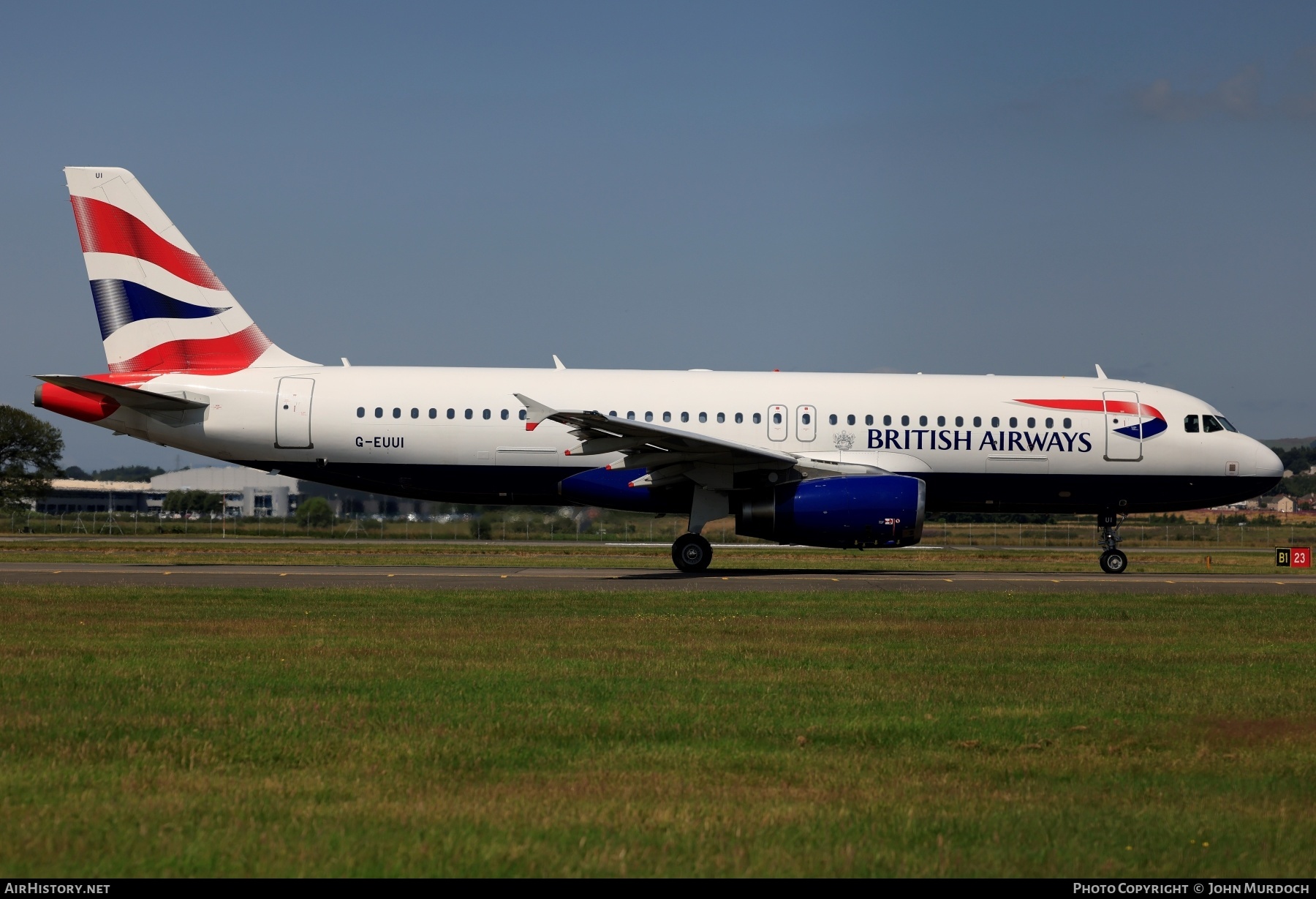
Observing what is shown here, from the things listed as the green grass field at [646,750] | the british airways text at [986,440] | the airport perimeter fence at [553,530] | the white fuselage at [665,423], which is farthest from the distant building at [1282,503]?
the green grass field at [646,750]

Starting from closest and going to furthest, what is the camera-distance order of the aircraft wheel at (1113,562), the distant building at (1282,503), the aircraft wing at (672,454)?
the aircraft wing at (672,454) < the aircraft wheel at (1113,562) < the distant building at (1282,503)

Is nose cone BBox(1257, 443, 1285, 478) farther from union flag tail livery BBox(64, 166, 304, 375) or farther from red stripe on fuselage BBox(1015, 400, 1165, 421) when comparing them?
union flag tail livery BBox(64, 166, 304, 375)

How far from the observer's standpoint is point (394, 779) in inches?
→ 252

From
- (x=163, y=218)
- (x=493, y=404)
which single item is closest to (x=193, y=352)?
(x=163, y=218)

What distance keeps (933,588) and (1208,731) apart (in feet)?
39.6

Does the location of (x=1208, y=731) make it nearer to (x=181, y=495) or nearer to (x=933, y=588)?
(x=933, y=588)

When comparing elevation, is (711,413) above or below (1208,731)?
above

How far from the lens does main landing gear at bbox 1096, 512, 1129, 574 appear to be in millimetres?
25484

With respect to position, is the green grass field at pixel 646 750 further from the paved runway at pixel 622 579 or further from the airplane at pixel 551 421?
the airplane at pixel 551 421

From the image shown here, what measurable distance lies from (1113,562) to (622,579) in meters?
10.8

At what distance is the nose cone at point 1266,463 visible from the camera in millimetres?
25578

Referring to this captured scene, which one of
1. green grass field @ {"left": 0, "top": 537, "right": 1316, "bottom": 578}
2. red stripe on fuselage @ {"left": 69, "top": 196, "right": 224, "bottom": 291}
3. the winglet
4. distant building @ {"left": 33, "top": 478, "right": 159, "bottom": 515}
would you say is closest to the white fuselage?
the winglet

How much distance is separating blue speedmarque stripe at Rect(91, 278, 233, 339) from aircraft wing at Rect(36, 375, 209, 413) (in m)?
1.48

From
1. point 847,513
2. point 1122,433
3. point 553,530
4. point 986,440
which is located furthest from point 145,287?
point 553,530
